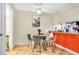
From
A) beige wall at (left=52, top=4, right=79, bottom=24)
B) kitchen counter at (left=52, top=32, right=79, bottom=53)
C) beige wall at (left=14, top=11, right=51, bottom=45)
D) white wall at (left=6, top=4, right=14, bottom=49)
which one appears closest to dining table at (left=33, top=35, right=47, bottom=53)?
beige wall at (left=14, top=11, right=51, bottom=45)

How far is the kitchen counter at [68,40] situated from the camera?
4.19 m

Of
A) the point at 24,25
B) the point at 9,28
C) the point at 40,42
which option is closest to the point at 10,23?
the point at 9,28

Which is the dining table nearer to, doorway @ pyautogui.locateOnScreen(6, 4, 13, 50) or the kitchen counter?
the kitchen counter

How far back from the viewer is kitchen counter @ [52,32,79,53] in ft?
13.7

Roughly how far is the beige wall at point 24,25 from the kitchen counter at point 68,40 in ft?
3.15

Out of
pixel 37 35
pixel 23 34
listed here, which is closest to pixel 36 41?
pixel 37 35

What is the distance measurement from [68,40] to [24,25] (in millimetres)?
→ 1742

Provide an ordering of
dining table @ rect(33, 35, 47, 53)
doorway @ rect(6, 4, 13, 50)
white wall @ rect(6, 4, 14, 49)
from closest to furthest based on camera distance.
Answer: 1. white wall @ rect(6, 4, 14, 49)
2. doorway @ rect(6, 4, 13, 50)
3. dining table @ rect(33, 35, 47, 53)

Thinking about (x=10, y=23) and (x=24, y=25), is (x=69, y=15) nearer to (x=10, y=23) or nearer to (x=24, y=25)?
(x=24, y=25)

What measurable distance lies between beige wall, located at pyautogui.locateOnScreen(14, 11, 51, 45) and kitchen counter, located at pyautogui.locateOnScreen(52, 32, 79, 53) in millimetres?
961

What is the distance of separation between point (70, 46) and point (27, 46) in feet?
4.90

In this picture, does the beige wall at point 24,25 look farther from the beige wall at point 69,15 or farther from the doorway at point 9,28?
the beige wall at point 69,15

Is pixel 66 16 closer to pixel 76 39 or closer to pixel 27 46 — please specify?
pixel 76 39

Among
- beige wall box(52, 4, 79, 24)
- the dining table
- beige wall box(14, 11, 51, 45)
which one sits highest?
beige wall box(52, 4, 79, 24)
